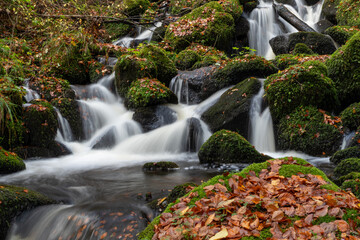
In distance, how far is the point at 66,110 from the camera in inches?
373

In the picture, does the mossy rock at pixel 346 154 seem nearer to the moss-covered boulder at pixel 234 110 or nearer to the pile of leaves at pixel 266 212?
the moss-covered boulder at pixel 234 110

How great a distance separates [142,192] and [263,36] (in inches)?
517

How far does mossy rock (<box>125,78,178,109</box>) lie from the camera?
10.0 meters

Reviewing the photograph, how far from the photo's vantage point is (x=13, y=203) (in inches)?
154

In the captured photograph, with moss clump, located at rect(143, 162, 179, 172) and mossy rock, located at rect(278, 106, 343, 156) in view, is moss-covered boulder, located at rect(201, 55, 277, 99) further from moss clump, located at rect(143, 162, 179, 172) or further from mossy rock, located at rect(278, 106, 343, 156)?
moss clump, located at rect(143, 162, 179, 172)

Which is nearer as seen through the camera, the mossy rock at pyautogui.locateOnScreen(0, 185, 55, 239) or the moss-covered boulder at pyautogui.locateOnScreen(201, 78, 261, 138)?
the mossy rock at pyautogui.locateOnScreen(0, 185, 55, 239)

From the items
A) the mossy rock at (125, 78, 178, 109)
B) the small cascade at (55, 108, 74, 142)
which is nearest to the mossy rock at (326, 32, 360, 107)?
the mossy rock at (125, 78, 178, 109)

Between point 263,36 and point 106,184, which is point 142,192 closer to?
point 106,184

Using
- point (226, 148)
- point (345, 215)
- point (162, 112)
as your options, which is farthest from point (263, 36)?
point (345, 215)

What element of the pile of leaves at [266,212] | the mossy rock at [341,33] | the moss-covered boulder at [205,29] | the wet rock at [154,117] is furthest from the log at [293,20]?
the pile of leaves at [266,212]

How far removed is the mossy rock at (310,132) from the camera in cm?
716

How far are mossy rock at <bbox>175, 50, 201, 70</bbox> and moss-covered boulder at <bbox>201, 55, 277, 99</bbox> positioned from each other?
108 inches

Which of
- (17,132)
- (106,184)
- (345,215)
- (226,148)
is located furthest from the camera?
(17,132)

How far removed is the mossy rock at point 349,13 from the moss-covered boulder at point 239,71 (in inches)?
295
